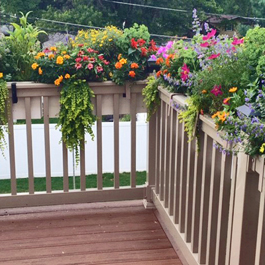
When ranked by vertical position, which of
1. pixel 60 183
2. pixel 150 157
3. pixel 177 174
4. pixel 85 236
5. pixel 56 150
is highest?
pixel 177 174

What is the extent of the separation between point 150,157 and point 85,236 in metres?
0.76

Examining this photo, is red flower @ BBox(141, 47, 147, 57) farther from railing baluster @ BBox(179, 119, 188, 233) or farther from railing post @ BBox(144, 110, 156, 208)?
railing baluster @ BBox(179, 119, 188, 233)

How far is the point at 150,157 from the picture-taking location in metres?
3.16

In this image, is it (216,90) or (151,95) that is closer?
(216,90)

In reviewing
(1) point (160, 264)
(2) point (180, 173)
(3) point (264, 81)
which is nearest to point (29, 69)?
(2) point (180, 173)

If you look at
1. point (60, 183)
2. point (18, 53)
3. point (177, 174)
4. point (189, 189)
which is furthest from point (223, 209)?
point (60, 183)

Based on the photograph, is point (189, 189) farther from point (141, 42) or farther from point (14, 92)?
point (14, 92)

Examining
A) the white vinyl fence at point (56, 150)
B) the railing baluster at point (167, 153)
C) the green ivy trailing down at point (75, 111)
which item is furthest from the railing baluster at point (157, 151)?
the white vinyl fence at point (56, 150)

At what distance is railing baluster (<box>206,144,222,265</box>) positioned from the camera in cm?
189

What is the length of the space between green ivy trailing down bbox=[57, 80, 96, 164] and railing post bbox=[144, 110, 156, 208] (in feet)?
1.45

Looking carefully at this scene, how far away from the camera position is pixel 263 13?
59.8ft

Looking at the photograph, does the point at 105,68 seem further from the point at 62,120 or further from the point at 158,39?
the point at 158,39

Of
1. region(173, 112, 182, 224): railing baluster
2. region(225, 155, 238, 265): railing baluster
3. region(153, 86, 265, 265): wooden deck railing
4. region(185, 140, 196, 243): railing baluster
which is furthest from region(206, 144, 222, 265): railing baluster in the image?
region(173, 112, 182, 224): railing baluster

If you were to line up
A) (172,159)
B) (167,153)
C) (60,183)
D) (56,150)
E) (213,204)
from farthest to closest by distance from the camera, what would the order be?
(60,183) < (56,150) < (167,153) < (172,159) < (213,204)
